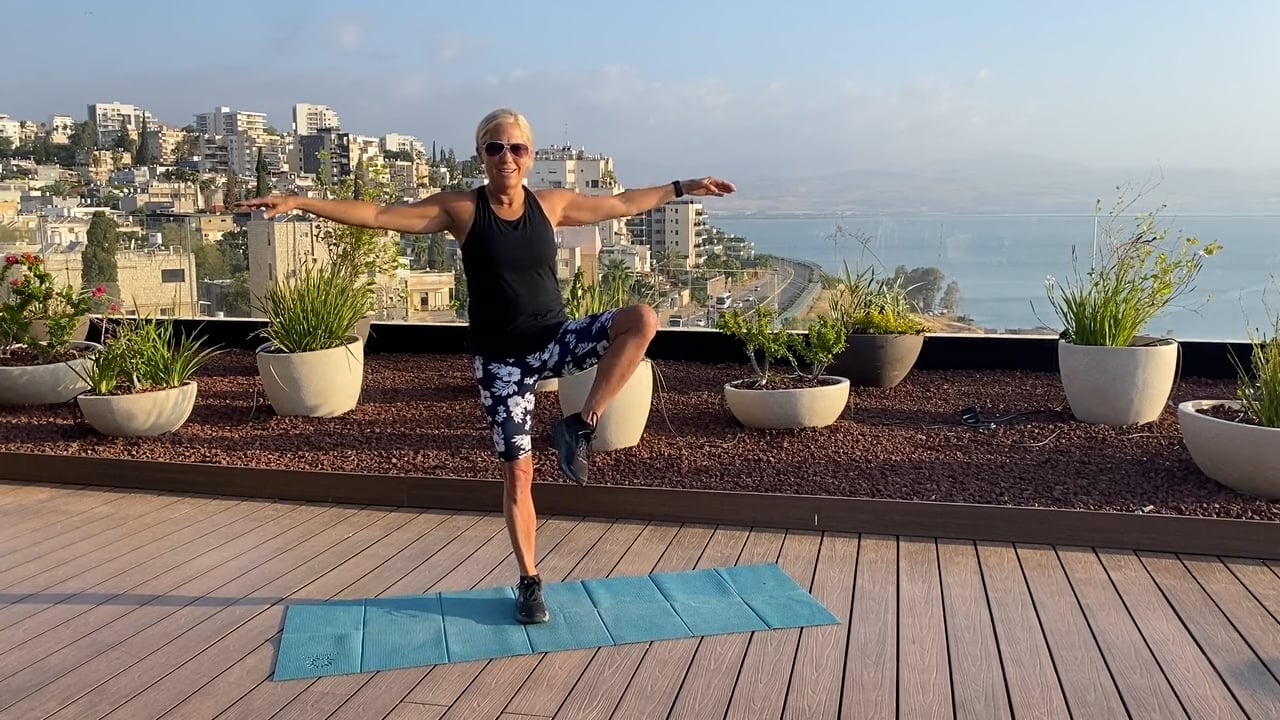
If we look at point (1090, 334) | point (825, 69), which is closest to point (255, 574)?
point (1090, 334)

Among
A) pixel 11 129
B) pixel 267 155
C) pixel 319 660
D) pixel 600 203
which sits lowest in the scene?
pixel 319 660

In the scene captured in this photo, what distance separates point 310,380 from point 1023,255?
5.09 metres

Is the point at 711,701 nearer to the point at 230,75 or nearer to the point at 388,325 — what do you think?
the point at 388,325

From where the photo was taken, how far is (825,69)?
1163 cm

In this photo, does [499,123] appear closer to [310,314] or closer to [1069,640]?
[1069,640]

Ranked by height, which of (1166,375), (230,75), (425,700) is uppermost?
(230,75)

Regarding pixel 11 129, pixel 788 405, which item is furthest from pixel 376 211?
pixel 11 129

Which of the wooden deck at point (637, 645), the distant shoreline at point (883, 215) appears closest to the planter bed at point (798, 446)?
the wooden deck at point (637, 645)

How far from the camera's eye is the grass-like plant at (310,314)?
5.80 m

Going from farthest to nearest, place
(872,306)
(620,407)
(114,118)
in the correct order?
(114,118) → (872,306) → (620,407)

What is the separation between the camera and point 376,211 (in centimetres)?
288

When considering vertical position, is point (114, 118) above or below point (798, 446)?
above

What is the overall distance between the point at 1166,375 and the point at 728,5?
647cm

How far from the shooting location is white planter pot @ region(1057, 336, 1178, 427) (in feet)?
16.7
